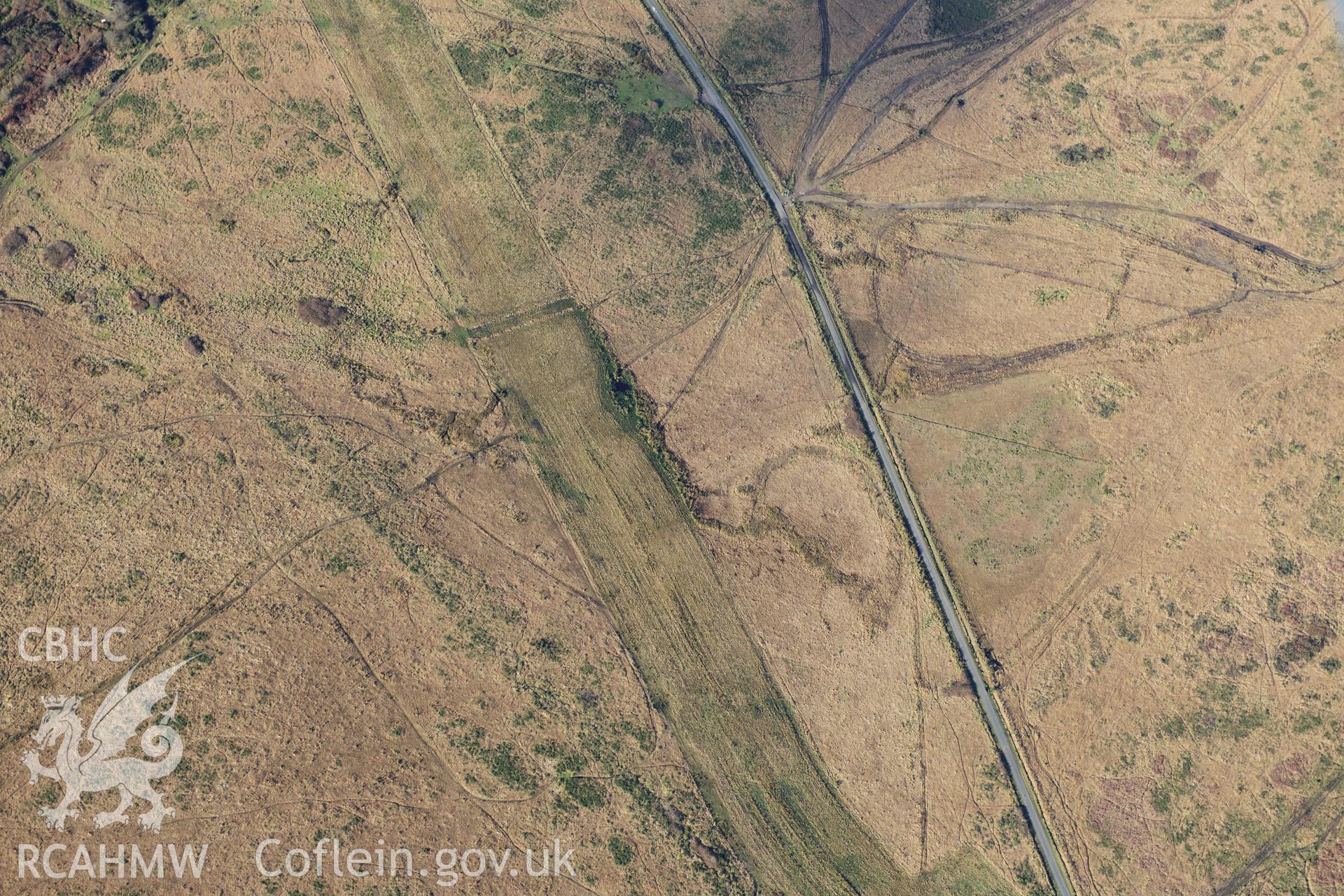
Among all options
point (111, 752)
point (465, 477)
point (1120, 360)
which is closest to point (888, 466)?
point (1120, 360)

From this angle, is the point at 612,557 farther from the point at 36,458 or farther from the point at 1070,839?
the point at 36,458

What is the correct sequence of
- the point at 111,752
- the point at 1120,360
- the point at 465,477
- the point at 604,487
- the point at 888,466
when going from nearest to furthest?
the point at 111,752 → the point at 465,477 → the point at 604,487 → the point at 888,466 → the point at 1120,360

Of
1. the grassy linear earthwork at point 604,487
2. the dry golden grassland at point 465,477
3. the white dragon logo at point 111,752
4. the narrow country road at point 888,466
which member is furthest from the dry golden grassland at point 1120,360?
the white dragon logo at point 111,752

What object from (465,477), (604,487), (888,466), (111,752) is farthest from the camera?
(888,466)

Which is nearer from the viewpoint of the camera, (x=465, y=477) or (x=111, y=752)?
(x=111, y=752)

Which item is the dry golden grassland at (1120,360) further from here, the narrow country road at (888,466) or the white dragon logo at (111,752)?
the white dragon logo at (111,752)

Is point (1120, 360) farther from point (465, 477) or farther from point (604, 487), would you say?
point (465, 477)

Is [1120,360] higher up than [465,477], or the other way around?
[1120,360]
